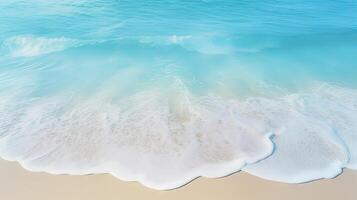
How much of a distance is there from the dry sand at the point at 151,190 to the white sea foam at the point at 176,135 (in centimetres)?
15

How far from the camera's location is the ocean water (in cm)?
554

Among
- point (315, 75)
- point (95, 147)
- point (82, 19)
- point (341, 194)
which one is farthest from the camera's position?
point (82, 19)

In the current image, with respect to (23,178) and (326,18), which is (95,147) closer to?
(23,178)

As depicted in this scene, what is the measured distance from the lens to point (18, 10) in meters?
14.5

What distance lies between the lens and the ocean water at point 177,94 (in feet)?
18.2

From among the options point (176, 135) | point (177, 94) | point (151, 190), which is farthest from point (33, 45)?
point (151, 190)

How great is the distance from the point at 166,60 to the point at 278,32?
5.07m

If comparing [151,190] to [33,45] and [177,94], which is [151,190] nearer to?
[177,94]

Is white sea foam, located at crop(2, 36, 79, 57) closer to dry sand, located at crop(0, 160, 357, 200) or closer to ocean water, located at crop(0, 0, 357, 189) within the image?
ocean water, located at crop(0, 0, 357, 189)

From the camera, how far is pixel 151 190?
4863 mm

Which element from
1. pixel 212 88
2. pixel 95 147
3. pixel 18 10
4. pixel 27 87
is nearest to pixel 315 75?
pixel 212 88

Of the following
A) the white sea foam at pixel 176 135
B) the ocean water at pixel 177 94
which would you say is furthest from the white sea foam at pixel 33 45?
the white sea foam at pixel 176 135

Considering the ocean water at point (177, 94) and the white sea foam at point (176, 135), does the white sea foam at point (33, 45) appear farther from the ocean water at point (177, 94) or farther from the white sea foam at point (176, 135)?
the white sea foam at point (176, 135)

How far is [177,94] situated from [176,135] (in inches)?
66.9
